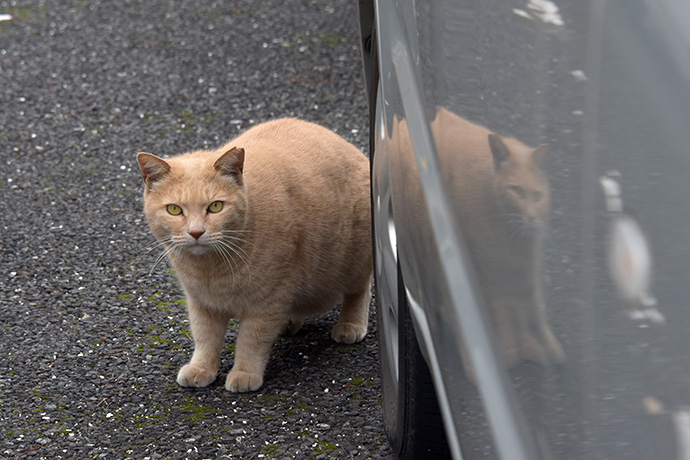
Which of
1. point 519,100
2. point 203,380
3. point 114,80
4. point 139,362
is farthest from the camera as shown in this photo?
point 114,80

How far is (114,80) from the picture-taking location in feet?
20.5

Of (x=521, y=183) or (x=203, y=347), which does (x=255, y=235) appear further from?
(x=521, y=183)

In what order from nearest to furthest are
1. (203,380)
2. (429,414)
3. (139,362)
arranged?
(429,414) < (203,380) < (139,362)

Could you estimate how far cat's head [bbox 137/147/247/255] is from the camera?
9.54 feet

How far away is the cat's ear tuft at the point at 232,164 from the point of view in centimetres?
291

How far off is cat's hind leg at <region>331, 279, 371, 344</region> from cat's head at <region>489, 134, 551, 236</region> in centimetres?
200

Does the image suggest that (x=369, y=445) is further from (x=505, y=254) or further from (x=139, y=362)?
(x=505, y=254)

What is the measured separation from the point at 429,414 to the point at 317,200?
1237 millimetres

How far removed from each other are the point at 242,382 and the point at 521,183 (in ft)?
6.28

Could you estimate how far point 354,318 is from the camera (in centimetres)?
342

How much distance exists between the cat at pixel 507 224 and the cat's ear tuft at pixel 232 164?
1452mm

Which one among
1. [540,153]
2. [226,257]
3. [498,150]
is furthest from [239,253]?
[540,153]

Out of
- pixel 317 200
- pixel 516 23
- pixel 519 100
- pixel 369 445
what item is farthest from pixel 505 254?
pixel 317 200

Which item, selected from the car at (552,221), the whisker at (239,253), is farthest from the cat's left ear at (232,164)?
the car at (552,221)
